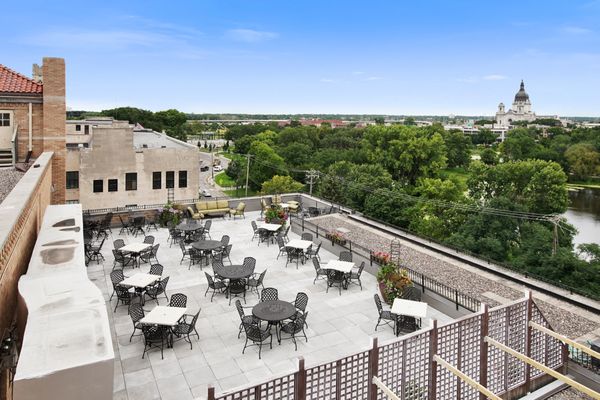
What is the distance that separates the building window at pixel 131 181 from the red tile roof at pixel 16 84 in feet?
37.2

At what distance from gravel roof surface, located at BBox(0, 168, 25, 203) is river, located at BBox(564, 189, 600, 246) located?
4305 centimetres

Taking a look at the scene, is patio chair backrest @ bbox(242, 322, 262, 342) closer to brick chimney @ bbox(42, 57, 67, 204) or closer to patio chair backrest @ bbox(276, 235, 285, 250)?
patio chair backrest @ bbox(276, 235, 285, 250)

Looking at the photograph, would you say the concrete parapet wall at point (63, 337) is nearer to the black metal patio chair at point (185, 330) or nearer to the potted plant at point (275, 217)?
the black metal patio chair at point (185, 330)

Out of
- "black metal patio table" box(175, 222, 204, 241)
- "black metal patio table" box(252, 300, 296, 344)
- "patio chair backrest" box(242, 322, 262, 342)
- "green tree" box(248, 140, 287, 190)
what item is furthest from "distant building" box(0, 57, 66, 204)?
"green tree" box(248, 140, 287, 190)

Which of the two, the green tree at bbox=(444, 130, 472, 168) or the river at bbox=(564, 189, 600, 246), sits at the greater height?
the green tree at bbox=(444, 130, 472, 168)

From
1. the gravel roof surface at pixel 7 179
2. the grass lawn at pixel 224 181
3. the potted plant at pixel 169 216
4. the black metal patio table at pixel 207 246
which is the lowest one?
the grass lawn at pixel 224 181

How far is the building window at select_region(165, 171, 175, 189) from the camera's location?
32088 millimetres

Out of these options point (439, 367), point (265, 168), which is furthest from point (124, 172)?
point (265, 168)

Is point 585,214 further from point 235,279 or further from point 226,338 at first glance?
point 226,338

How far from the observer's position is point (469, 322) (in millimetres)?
7773

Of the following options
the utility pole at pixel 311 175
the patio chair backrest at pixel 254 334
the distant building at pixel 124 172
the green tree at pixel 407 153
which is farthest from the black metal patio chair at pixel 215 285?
the green tree at pixel 407 153

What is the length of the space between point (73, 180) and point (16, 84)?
37.2ft

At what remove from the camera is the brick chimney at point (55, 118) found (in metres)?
18.8

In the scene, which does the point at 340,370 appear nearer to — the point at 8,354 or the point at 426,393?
the point at 426,393
